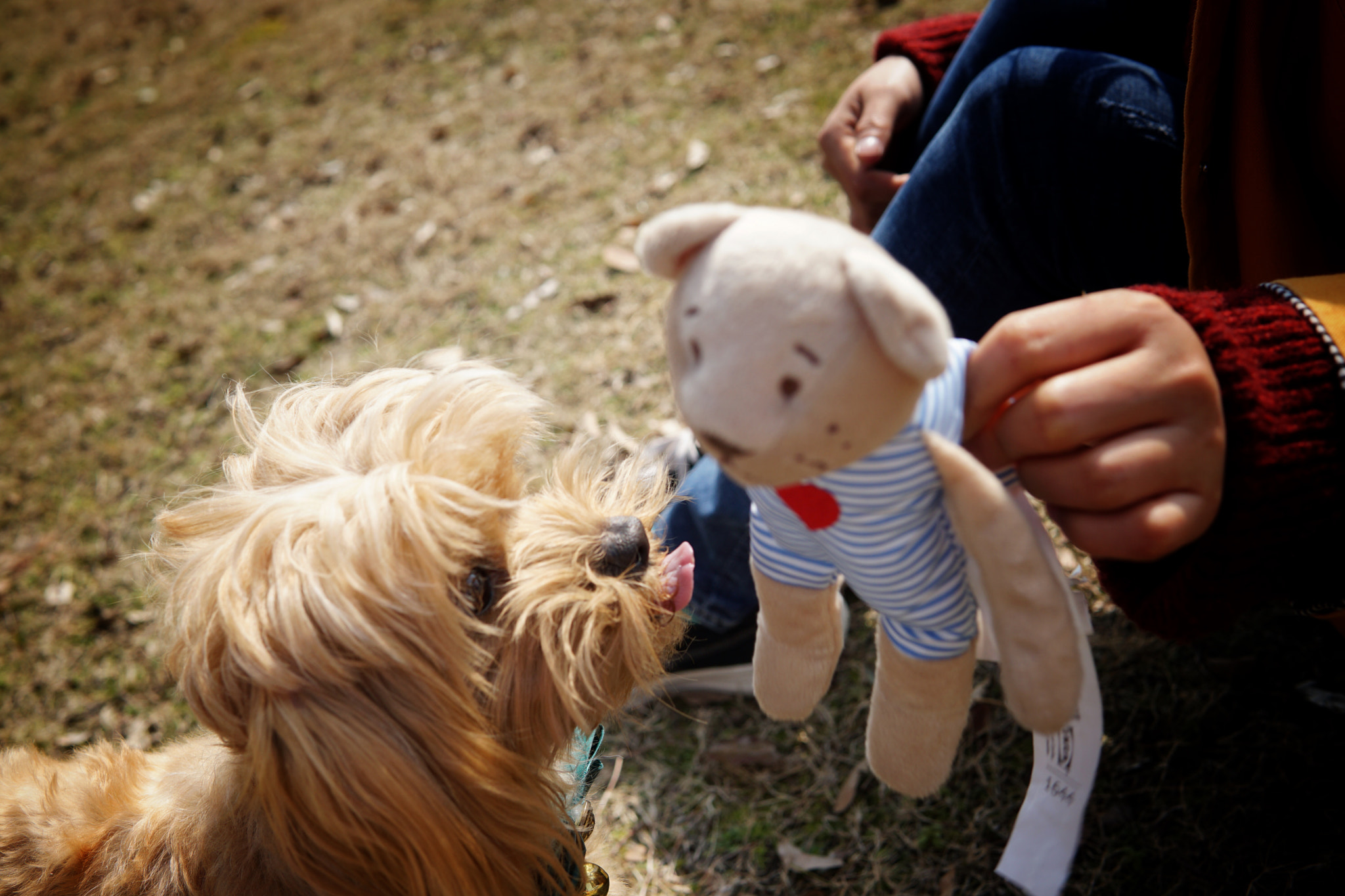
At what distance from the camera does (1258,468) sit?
1.02 m

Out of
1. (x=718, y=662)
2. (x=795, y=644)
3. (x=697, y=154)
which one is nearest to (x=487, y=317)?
(x=697, y=154)

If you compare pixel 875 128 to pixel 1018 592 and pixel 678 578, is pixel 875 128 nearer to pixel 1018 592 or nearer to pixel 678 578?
pixel 678 578

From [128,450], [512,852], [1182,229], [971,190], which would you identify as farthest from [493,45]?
[512,852]

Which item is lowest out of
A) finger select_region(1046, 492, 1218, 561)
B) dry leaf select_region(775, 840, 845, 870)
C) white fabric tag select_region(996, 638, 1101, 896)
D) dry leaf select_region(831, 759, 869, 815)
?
dry leaf select_region(775, 840, 845, 870)

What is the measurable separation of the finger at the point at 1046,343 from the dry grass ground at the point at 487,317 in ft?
1.78

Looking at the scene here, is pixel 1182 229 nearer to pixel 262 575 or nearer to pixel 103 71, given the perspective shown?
pixel 262 575

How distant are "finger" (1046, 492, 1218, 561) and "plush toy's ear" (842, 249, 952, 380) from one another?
416 millimetres

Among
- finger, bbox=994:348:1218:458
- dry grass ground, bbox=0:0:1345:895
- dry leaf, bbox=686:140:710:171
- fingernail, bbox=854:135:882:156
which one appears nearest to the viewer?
finger, bbox=994:348:1218:458

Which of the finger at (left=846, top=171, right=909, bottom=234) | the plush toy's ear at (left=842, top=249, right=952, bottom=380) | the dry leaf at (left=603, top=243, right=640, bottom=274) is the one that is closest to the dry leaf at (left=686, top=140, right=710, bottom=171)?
the dry leaf at (left=603, top=243, right=640, bottom=274)

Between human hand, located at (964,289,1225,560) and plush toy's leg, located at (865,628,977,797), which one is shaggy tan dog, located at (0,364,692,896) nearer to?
plush toy's leg, located at (865,628,977,797)

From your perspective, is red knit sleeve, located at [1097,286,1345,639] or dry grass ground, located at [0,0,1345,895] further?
dry grass ground, located at [0,0,1345,895]

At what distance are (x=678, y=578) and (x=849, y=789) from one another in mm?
958

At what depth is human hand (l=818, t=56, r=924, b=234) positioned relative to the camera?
2295 millimetres

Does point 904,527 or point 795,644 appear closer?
point 904,527
